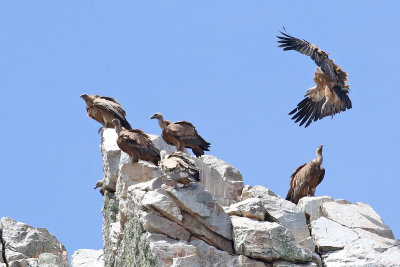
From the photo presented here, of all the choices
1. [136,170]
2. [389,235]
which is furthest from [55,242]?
[389,235]

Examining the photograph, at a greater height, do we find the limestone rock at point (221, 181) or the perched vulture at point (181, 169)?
the limestone rock at point (221, 181)

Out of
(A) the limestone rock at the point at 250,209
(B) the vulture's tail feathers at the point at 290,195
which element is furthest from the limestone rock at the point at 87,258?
(A) the limestone rock at the point at 250,209

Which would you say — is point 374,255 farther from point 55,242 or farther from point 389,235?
point 55,242

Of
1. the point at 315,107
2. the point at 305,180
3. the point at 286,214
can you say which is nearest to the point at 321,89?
the point at 315,107

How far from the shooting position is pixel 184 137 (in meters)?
27.5

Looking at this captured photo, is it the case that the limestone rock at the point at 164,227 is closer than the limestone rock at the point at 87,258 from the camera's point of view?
Yes

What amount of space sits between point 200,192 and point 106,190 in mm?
4647

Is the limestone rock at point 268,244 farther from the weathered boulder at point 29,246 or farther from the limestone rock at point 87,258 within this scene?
the weathered boulder at point 29,246

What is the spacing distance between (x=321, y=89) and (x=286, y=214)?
610 cm

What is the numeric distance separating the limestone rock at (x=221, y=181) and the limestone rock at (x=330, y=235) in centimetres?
228

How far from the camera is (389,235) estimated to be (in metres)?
25.8

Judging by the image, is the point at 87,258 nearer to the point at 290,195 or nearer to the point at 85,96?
the point at 85,96

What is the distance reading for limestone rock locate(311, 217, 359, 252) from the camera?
2473cm

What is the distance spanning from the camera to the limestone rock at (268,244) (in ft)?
77.6
